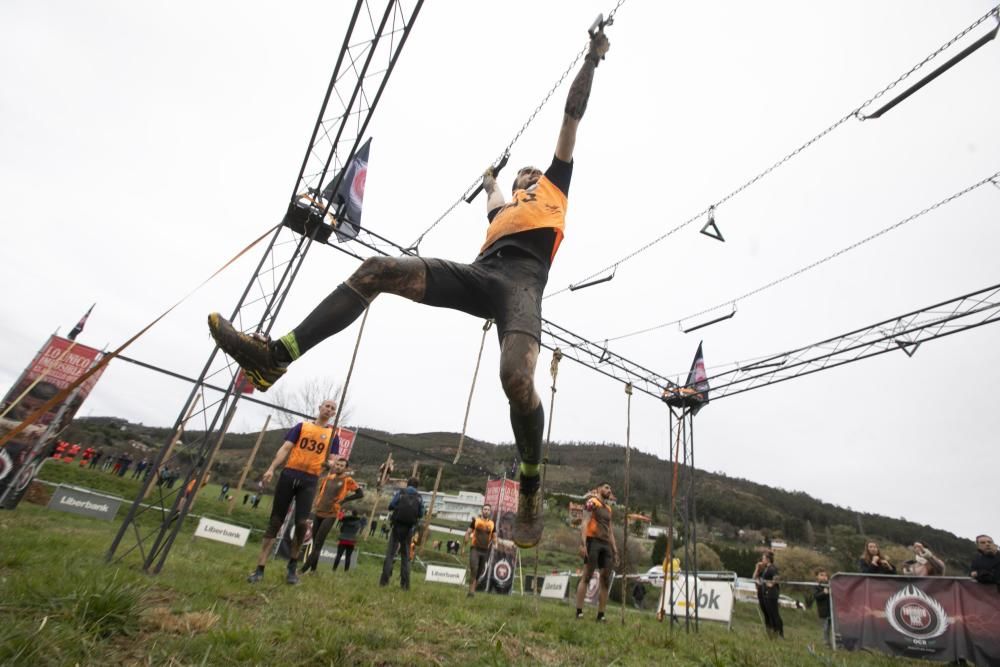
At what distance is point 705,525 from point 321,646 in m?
67.0

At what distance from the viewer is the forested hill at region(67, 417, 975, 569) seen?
47.2 m

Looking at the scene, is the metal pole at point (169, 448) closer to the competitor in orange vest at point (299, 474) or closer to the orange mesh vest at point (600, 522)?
the competitor in orange vest at point (299, 474)

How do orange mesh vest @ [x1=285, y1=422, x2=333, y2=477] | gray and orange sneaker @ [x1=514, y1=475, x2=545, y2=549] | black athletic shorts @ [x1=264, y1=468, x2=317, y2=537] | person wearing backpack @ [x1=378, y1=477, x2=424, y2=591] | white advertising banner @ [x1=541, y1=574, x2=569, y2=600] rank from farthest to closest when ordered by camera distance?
white advertising banner @ [x1=541, y1=574, x2=569, y2=600]
person wearing backpack @ [x1=378, y1=477, x2=424, y2=591]
orange mesh vest @ [x1=285, y1=422, x2=333, y2=477]
black athletic shorts @ [x1=264, y1=468, x2=317, y2=537]
gray and orange sneaker @ [x1=514, y1=475, x2=545, y2=549]

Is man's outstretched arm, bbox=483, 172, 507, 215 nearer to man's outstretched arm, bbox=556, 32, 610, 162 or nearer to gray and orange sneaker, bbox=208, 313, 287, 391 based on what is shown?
man's outstretched arm, bbox=556, 32, 610, 162

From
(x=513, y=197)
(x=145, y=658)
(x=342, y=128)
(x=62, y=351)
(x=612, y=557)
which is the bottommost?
(x=145, y=658)

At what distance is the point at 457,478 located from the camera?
64062mm

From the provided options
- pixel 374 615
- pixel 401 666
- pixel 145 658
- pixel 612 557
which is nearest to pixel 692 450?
pixel 612 557

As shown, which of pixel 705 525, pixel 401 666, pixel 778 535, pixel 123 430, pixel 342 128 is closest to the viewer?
pixel 401 666

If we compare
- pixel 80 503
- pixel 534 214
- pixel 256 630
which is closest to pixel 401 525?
pixel 256 630

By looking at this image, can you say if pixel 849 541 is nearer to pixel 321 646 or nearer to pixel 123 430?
pixel 321 646

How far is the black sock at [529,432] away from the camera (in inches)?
97.7

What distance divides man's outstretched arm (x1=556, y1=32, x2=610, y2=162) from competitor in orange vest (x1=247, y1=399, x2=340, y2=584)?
4615mm

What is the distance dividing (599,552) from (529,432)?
5.58m

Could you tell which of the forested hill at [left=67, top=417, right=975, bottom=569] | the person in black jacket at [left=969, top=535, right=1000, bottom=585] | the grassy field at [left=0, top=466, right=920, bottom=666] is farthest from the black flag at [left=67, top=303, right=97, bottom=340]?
the forested hill at [left=67, top=417, right=975, bottom=569]
